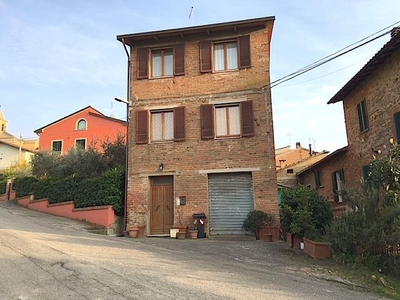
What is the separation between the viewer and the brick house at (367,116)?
12.6m

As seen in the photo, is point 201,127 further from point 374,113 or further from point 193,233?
point 374,113

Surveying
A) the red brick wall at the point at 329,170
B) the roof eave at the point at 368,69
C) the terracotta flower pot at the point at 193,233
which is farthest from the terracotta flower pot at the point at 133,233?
the roof eave at the point at 368,69

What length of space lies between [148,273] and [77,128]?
31.0m

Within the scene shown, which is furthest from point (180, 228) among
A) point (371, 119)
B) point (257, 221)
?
point (371, 119)

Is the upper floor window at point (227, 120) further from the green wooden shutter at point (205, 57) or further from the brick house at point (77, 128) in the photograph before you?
the brick house at point (77, 128)

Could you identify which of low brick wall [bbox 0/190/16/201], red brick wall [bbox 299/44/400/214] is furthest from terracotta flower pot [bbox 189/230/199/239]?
low brick wall [bbox 0/190/16/201]

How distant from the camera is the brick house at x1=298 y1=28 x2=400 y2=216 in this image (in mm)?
12555

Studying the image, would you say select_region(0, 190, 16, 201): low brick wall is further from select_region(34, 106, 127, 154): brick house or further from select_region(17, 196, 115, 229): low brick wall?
select_region(34, 106, 127, 154): brick house

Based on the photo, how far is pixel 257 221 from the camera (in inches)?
519

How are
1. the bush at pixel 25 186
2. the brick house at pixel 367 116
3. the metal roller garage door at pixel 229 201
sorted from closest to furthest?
the brick house at pixel 367 116 < the metal roller garage door at pixel 229 201 < the bush at pixel 25 186

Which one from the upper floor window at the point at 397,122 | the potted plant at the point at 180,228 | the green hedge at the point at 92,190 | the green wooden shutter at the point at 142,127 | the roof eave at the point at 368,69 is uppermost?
the roof eave at the point at 368,69

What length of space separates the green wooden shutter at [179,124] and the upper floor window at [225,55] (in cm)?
202

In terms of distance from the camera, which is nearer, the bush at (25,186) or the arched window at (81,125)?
the bush at (25,186)

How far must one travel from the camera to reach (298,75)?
39.6ft
